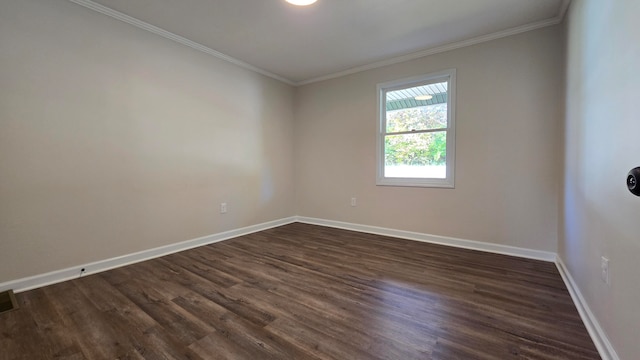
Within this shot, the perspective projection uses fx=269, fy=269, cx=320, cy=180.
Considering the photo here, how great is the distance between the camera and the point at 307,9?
2590 mm

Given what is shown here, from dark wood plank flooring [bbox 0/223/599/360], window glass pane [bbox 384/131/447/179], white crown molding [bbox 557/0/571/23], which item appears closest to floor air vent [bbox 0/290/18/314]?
dark wood plank flooring [bbox 0/223/599/360]

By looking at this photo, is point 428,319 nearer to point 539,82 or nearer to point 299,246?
point 299,246

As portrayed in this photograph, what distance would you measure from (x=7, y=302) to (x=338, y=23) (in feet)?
12.1

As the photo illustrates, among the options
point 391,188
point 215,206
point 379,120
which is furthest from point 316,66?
point 215,206

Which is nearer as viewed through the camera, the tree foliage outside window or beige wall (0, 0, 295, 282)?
beige wall (0, 0, 295, 282)

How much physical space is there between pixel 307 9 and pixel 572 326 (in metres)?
3.20

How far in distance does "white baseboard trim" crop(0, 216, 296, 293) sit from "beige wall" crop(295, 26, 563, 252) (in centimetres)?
199

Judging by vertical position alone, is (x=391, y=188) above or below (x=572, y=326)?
above

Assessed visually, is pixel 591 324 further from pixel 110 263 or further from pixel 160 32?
pixel 160 32

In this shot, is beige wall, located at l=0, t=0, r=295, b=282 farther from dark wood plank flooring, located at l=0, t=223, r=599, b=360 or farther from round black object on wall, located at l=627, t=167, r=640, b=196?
round black object on wall, located at l=627, t=167, r=640, b=196

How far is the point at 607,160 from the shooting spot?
1.48m

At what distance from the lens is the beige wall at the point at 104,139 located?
2.17m

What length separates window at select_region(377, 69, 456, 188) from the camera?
3.43m

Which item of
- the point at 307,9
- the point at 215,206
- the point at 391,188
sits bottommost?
the point at 215,206
